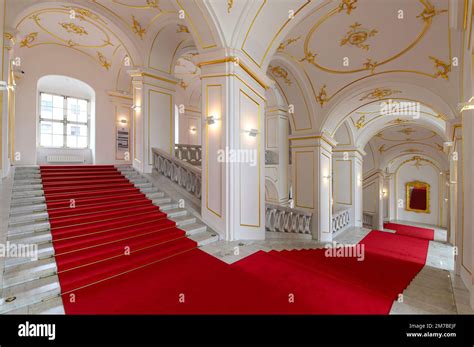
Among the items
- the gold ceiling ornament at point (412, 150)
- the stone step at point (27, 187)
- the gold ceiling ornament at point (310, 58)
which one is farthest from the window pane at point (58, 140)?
the gold ceiling ornament at point (412, 150)

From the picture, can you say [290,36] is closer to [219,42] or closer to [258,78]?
[258,78]

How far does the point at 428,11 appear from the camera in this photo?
5.17m

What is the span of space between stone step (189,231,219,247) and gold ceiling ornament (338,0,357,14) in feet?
19.6

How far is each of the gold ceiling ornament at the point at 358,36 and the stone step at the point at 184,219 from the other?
248 inches

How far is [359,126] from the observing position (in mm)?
11711

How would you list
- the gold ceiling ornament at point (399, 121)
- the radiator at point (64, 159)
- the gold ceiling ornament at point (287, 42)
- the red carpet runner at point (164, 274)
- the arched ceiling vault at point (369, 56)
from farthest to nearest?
the gold ceiling ornament at point (399, 121)
the radiator at point (64, 159)
the gold ceiling ornament at point (287, 42)
the arched ceiling vault at point (369, 56)
the red carpet runner at point (164, 274)

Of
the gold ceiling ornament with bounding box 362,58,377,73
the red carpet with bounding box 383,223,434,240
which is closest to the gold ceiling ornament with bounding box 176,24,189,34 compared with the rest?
the gold ceiling ornament with bounding box 362,58,377,73

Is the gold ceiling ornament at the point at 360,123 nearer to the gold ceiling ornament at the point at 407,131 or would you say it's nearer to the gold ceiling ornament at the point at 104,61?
the gold ceiling ornament at the point at 407,131

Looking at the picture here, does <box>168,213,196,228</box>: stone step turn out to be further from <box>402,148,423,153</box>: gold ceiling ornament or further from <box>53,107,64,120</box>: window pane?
<box>402,148,423,153</box>: gold ceiling ornament

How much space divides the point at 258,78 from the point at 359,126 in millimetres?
8705

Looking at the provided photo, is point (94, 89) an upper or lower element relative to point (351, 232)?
upper

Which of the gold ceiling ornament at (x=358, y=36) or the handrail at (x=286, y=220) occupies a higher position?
the gold ceiling ornament at (x=358, y=36)

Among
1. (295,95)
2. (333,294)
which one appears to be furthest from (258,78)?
(333,294)

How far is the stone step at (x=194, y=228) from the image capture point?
4.39 m
